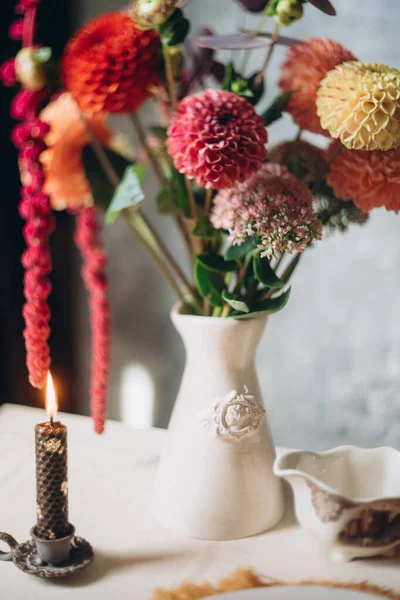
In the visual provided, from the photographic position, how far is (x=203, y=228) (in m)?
0.63

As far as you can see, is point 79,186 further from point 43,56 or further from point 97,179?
point 43,56

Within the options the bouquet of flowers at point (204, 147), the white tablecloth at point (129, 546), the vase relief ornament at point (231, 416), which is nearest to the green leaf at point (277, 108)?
the bouquet of flowers at point (204, 147)

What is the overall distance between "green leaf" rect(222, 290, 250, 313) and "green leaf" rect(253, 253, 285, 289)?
1.0 inches

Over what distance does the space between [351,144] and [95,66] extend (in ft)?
0.69

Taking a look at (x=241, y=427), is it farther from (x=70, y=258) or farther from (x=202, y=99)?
(x=70, y=258)

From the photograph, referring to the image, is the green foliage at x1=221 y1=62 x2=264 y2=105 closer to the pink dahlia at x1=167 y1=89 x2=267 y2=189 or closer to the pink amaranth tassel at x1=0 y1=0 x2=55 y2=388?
the pink dahlia at x1=167 y1=89 x2=267 y2=189

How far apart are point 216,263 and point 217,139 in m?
0.13

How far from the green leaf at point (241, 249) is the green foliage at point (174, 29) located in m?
0.17

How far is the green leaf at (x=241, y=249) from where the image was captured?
59cm

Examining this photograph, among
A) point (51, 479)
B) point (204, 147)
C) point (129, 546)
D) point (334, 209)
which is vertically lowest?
point (129, 546)

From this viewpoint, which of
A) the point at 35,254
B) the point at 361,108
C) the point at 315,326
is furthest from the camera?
the point at 315,326

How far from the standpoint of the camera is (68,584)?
59cm

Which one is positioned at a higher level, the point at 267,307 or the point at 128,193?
the point at 128,193

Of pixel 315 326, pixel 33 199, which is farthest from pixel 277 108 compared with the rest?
pixel 315 326
